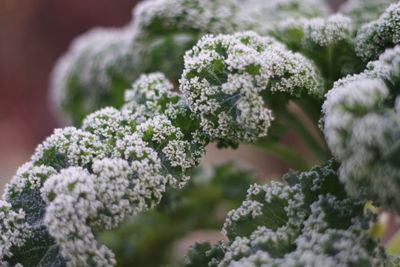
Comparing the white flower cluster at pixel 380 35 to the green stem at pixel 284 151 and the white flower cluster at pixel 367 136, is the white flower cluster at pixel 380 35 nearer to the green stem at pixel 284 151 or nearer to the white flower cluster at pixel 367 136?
the white flower cluster at pixel 367 136

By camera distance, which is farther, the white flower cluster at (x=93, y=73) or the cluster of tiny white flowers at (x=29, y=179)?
the white flower cluster at (x=93, y=73)

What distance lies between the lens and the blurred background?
366 centimetres

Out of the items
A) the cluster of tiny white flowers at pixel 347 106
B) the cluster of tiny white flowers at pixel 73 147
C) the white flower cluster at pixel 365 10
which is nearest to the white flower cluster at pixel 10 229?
the cluster of tiny white flowers at pixel 73 147

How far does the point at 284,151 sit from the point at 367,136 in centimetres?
66

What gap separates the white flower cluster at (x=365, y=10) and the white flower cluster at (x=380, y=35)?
0.82 ft

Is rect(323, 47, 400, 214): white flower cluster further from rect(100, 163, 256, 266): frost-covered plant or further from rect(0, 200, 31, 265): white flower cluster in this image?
rect(100, 163, 256, 266): frost-covered plant

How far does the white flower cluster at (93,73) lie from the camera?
1635mm

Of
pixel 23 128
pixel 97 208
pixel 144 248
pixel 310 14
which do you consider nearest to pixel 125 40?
pixel 310 14

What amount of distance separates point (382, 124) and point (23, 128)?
3332 mm

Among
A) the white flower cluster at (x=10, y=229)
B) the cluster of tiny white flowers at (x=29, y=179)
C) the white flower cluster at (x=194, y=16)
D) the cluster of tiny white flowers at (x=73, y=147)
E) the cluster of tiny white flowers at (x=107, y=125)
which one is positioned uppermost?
the white flower cluster at (x=194, y=16)

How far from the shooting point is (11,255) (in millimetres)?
935

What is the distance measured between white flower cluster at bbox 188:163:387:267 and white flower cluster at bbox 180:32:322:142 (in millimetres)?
148

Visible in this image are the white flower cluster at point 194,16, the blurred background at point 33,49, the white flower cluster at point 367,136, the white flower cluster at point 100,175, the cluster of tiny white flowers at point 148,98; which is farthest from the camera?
the blurred background at point 33,49

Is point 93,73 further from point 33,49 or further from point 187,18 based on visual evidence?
point 33,49
